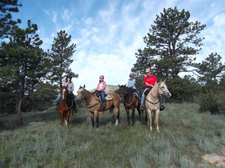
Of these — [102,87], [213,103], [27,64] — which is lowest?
[213,103]

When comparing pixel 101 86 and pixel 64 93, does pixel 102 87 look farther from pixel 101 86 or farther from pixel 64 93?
pixel 64 93

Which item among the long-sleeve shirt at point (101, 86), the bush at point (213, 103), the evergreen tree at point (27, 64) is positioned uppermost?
the evergreen tree at point (27, 64)

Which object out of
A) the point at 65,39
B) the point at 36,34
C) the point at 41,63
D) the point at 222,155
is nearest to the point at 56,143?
the point at 222,155

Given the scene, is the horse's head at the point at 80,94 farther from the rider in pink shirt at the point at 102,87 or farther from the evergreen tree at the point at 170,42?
the evergreen tree at the point at 170,42

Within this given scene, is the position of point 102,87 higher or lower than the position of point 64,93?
higher

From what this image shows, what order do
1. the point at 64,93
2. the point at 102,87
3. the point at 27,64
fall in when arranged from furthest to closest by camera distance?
the point at 27,64 < the point at 102,87 < the point at 64,93

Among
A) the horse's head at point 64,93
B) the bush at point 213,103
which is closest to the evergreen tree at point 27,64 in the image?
the horse's head at point 64,93

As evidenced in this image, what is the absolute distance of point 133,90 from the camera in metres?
8.34

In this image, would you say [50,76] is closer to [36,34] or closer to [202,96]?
[36,34]

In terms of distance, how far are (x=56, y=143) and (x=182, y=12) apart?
939 inches

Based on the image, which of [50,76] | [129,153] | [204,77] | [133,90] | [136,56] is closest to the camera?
[129,153]

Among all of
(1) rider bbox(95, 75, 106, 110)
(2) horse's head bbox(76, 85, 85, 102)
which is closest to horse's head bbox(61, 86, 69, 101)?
(2) horse's head bbox(76, 85, 85, 102)

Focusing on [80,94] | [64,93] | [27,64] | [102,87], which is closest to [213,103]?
[102,87]

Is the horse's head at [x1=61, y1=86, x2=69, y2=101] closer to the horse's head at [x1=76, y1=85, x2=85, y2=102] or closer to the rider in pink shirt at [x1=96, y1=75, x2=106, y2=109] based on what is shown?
the horse's head at [x1=76, y1=85, x2=85, y2=102]
